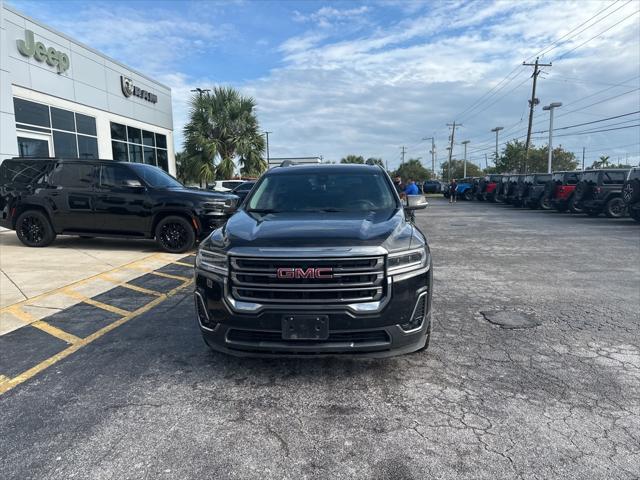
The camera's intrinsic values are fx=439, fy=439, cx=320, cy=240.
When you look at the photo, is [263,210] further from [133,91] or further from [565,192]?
[133,91]

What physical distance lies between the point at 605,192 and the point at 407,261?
16.8 metres

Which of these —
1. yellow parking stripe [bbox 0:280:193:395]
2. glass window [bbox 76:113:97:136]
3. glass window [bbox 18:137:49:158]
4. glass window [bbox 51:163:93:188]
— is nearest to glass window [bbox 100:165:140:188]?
glass window [bbox 51:163:93:188]

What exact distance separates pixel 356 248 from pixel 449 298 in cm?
315

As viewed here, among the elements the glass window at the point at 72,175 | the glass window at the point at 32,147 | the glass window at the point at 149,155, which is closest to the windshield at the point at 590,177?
the glass window at the point at 72,175

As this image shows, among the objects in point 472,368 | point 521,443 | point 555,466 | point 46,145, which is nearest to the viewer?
point 555,466

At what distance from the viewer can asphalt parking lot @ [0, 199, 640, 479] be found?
2.45 metres

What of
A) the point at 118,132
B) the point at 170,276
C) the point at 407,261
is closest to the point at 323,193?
the point at 407,261

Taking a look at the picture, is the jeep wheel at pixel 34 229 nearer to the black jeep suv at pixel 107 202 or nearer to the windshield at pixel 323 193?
the black jeep suv at pixel 107 202

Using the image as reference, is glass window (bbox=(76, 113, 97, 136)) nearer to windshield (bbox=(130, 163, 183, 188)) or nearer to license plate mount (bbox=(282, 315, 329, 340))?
windshield (bbox=(130, 163, 183, 188))

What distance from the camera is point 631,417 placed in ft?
Answer: 9.40

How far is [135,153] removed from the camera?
22172mm

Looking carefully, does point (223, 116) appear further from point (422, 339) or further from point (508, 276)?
point (422, 339)

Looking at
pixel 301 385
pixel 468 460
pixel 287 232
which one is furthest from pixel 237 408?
pixel 468 460

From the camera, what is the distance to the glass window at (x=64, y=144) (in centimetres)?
1602
